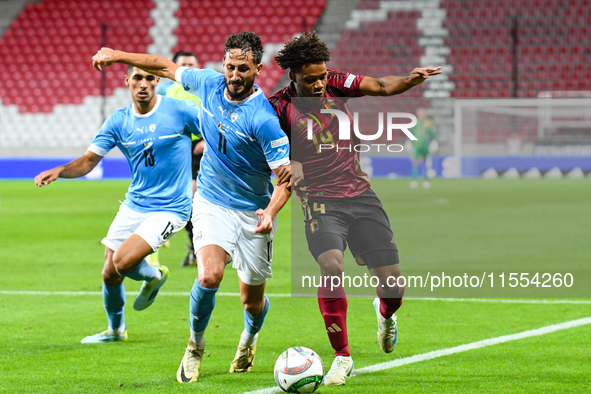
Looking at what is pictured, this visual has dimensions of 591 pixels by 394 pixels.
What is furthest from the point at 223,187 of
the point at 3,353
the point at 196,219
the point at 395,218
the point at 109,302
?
the point at 395,218

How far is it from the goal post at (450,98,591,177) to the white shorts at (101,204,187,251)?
53.7 ft

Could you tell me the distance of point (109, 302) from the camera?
542cm

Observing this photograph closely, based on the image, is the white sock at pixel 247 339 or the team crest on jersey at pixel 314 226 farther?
the white sock at pixel 247 339

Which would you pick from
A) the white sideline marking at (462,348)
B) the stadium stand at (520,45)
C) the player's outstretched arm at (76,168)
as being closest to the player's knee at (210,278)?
Answer: the white sideline marking at (462,348)

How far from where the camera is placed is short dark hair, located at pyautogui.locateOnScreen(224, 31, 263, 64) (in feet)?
14.5

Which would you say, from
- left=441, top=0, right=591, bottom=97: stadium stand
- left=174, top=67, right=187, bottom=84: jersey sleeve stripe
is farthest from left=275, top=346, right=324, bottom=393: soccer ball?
left=441, top=0, right=591, bottom=97: stadium stand

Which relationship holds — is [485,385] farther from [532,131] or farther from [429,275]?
[532,131]

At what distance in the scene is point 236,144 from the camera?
14.9 ft

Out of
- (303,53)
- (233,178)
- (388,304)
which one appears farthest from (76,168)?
(388,304)

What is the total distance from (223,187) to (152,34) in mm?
23358

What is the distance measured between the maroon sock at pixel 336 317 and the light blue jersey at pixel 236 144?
0.70 metres

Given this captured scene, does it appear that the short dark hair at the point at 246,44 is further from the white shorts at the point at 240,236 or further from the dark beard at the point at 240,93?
the white shorts at the point at 240,236

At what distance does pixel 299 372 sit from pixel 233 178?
123 centimetres

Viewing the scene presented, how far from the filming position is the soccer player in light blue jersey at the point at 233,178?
14.5 ft
